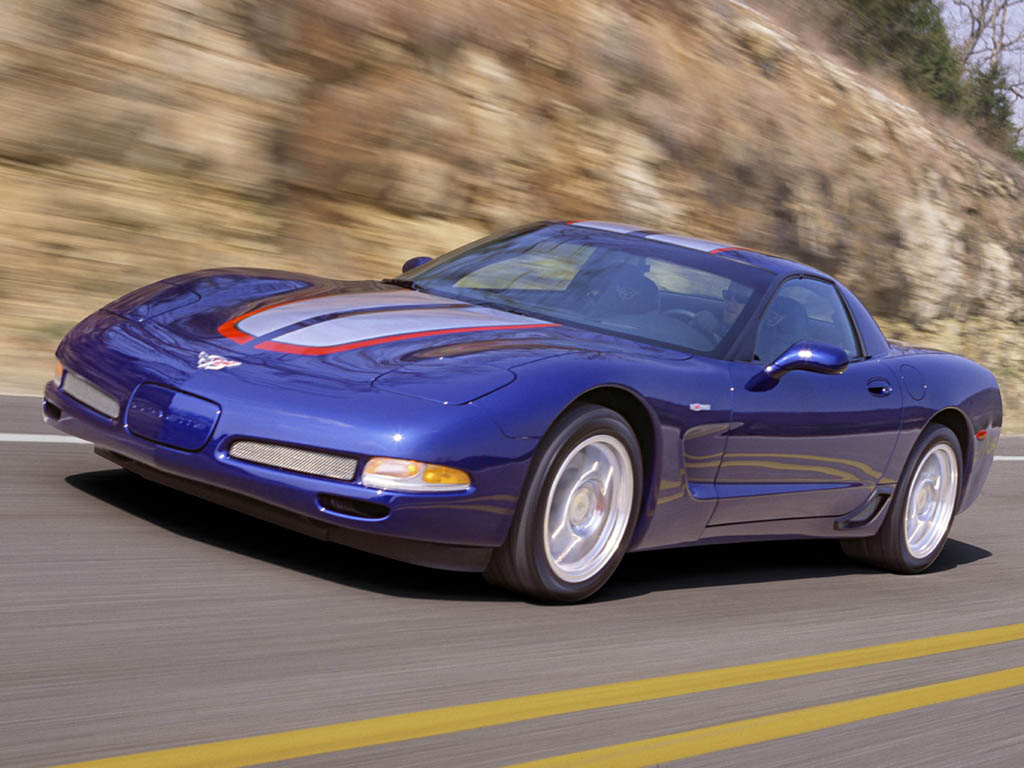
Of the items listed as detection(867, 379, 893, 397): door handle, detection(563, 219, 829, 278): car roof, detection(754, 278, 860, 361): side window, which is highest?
detection(563, 219, 829, 278): car roof

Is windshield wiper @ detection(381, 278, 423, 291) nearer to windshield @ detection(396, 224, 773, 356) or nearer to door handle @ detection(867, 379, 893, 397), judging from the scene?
windshield @ detection(396, 224, 773, 356)

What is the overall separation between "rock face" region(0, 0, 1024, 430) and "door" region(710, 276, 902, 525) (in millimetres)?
4087

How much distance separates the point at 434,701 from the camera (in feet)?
10.9

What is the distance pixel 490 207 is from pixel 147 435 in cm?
934

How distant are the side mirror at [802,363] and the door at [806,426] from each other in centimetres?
3

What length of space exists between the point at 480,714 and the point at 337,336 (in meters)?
1.47

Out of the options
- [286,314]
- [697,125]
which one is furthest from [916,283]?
[286,314]

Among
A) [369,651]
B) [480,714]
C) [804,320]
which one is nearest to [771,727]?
[480,714]

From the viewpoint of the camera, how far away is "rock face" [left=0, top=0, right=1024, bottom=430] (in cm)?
953

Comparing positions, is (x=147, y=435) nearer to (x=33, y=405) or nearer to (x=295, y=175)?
(x=33, y=405)

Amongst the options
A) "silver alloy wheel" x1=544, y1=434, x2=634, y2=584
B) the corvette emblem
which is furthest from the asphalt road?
the corvette emblem

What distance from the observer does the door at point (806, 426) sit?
16.3 feet

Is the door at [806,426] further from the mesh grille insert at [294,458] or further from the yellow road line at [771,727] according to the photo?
the mesh grille insert at [294,458]

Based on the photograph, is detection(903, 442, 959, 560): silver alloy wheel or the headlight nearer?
the headlight
